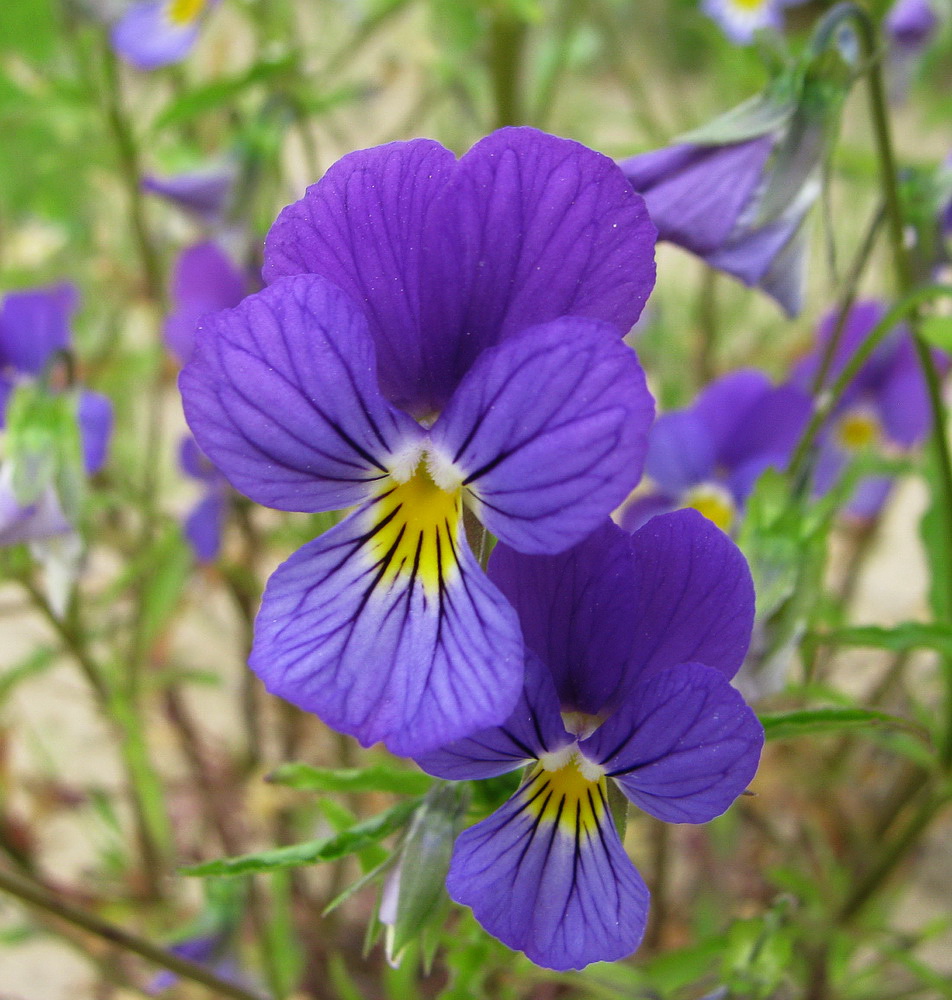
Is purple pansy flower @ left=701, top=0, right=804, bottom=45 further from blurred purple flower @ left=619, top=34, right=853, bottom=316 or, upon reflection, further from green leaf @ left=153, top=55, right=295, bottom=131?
blurred purple flower @ left=619, top=34, right=853, bottom=316

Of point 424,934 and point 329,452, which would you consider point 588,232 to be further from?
point 424,934

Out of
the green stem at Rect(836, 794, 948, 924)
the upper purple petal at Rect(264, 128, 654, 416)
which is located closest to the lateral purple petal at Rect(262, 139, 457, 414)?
the upper purple petal at Rect(264, 128, 654, 416)

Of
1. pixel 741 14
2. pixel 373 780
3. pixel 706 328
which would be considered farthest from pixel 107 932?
pixel 741 14

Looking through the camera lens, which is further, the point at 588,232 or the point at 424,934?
the point at 424,934

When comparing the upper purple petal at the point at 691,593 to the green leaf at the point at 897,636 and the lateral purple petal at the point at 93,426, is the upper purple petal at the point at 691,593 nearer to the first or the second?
the green leaf at the point at 897,636

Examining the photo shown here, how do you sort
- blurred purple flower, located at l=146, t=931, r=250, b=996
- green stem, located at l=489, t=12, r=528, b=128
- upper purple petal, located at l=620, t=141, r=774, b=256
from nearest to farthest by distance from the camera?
upper purple petal, located at l=620, t=141, r=774, b=256 → blurred purple flower, located at l=146, t=931, r=250, b=996 → green stem, located at l=489, t=12, r=528, b=128

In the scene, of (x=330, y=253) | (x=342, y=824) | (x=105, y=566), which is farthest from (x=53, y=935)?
(x=105, y=566)
